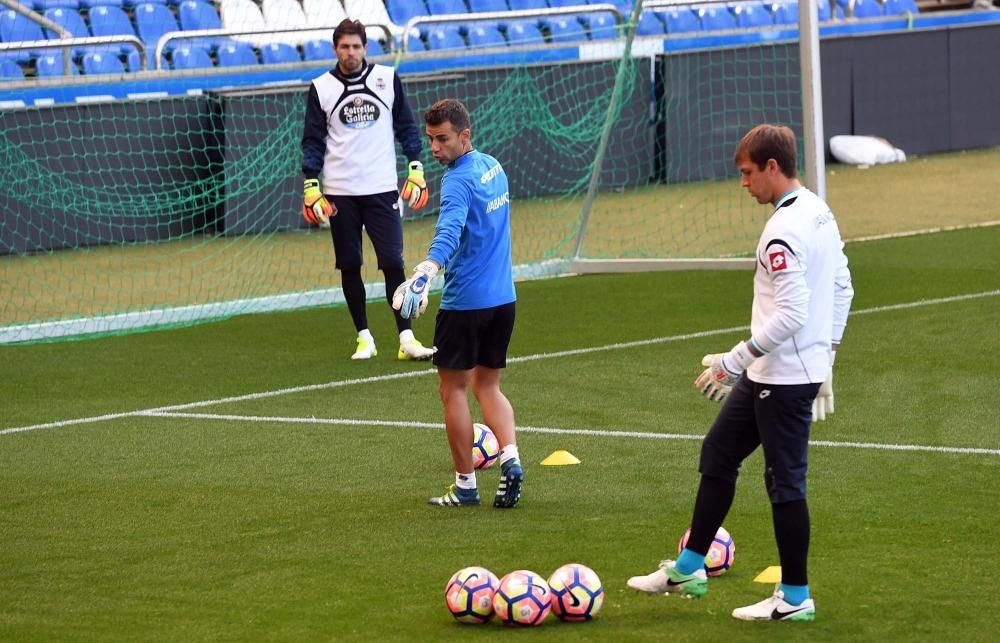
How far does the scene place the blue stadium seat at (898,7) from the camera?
991 inches

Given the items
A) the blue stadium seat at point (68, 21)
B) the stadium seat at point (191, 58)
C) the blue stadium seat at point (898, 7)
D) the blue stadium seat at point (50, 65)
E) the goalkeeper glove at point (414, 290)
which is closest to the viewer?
the goalkeeper glove at point (414, 290)

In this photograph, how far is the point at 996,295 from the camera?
1281cm

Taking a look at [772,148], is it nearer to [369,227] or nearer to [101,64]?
[369,227]

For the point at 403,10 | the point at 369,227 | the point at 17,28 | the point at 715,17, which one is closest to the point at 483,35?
the point at 403,10

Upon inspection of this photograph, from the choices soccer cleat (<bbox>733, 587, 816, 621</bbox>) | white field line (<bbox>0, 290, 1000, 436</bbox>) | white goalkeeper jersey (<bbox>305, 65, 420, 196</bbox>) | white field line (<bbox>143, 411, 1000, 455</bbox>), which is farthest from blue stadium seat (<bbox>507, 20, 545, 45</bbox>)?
soccer cleat (<bbox>733, 587, 816, 621</bbox>)

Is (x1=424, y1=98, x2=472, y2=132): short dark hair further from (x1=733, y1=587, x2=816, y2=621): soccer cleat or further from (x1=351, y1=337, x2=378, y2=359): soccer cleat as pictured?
(x1=351, y1=337, x2=378, y2=359): soccer cleat

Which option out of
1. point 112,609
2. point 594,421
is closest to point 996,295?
point 594,421

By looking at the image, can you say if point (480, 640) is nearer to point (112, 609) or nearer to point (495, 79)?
point (112, 609)

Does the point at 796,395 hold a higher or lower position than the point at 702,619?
higher

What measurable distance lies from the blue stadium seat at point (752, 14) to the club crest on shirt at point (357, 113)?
12.5 meters

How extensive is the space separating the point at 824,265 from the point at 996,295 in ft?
25.5

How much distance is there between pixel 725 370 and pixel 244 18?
14494 mm

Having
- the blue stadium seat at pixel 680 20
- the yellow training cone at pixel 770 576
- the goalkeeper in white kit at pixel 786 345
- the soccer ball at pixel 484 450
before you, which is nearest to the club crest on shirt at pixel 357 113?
the soccer ball at pixel 484 450

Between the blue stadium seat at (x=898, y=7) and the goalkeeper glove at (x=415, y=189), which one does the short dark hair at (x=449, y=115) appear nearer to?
the goalkeeper glove at (x=415, y=189)
